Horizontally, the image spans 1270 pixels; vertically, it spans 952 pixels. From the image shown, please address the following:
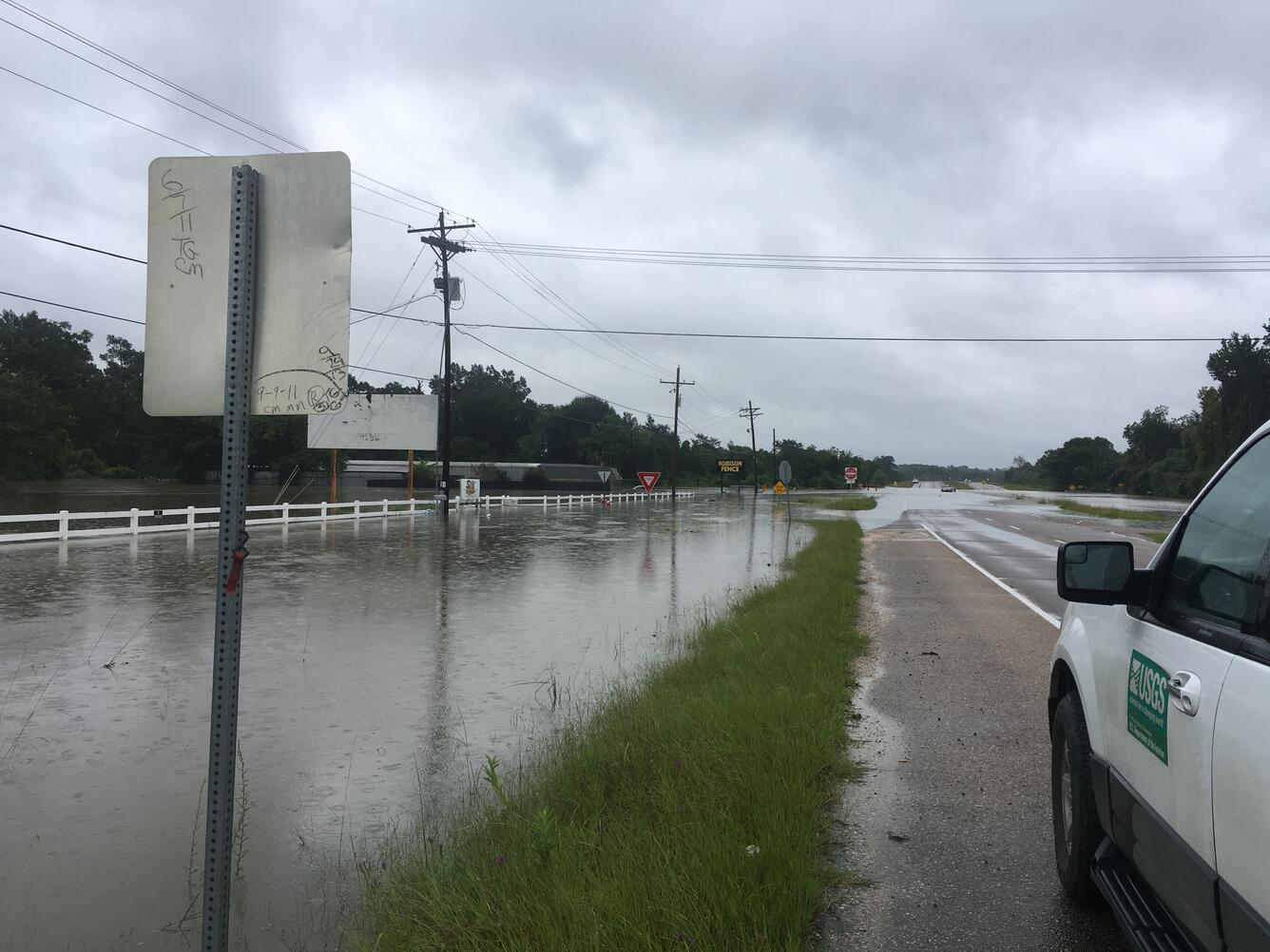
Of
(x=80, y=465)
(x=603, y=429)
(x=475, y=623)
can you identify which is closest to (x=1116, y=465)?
(x=603, y=429)

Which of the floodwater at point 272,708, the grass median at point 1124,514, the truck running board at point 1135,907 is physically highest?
the truck running board at point 1135,907

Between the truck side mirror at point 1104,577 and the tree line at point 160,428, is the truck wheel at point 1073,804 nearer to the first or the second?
the truck side mirror at point 1104,577

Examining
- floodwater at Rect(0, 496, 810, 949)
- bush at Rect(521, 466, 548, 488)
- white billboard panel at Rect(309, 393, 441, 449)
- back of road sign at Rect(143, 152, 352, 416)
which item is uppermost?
white billboard panel at Rect(309, 393, 441, 449)

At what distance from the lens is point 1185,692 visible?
2424 millimetres

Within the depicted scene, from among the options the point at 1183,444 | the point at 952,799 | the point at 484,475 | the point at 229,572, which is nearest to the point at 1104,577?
the point at 952,799

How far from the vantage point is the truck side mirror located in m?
A: 3.02

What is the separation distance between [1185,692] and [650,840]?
237 centimetres

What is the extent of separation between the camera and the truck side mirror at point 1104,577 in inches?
119

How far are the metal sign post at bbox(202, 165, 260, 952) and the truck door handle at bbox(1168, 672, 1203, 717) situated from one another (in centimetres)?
265

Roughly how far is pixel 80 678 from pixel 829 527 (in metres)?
27.8

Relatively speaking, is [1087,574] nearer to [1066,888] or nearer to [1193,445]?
[1066,888]

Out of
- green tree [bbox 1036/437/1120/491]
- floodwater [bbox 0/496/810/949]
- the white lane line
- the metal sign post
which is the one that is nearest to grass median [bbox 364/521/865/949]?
floodwater [bbox 0/496/810/949]

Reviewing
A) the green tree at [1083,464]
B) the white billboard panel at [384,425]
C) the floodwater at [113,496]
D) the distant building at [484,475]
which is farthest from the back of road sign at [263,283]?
the green tree at [1083,464]

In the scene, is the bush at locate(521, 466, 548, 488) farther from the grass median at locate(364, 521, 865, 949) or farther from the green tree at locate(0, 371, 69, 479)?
the grass median at locate(364, 521, 865, 949)
